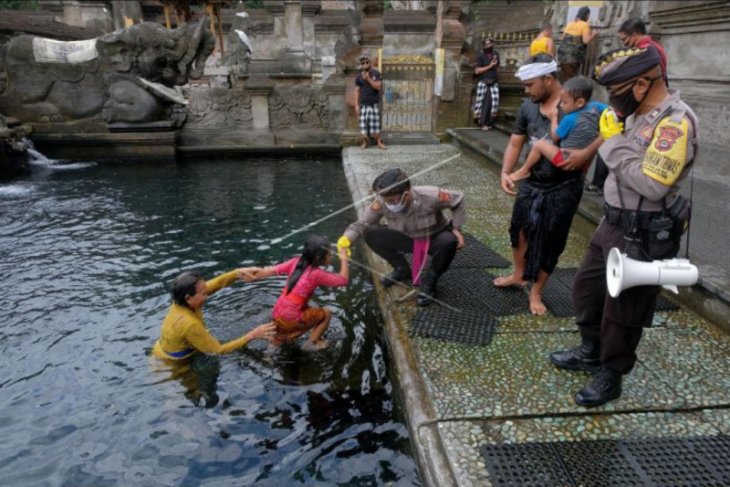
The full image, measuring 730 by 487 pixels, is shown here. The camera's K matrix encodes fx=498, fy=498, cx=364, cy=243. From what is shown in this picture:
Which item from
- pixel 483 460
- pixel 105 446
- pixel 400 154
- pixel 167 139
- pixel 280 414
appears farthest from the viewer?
pixel 167 139

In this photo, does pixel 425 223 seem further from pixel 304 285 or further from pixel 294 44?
pixel 294 44

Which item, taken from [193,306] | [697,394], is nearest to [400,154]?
[193,306]

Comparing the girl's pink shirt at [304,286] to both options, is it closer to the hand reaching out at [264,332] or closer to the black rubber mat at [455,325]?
the hand reaching out at [264,332]

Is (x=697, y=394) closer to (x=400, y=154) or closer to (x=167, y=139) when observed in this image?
(x=400, y=154)

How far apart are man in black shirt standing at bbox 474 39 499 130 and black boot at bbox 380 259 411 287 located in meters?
8.01

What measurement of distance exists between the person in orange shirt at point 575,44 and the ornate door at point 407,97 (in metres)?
4.18

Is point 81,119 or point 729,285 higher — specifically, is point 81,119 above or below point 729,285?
above

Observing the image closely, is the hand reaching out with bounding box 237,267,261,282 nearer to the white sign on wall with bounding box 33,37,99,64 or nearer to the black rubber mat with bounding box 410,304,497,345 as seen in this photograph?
the black rubber mat with bounding box 410,304,497,345

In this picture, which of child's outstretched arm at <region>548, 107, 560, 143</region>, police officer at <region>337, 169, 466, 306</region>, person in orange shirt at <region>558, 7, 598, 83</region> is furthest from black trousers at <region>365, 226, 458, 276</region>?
person in orange shirt at <region>558, 7, 598, 83</region>

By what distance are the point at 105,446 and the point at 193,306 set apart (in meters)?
1.13

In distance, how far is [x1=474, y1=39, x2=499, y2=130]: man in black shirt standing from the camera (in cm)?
1157

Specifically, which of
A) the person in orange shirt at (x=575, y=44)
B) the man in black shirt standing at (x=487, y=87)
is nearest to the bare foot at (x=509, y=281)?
the person in orange shirt at (x=575, y=44)

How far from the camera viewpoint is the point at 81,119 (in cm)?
1257

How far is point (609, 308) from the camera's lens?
279 cm
